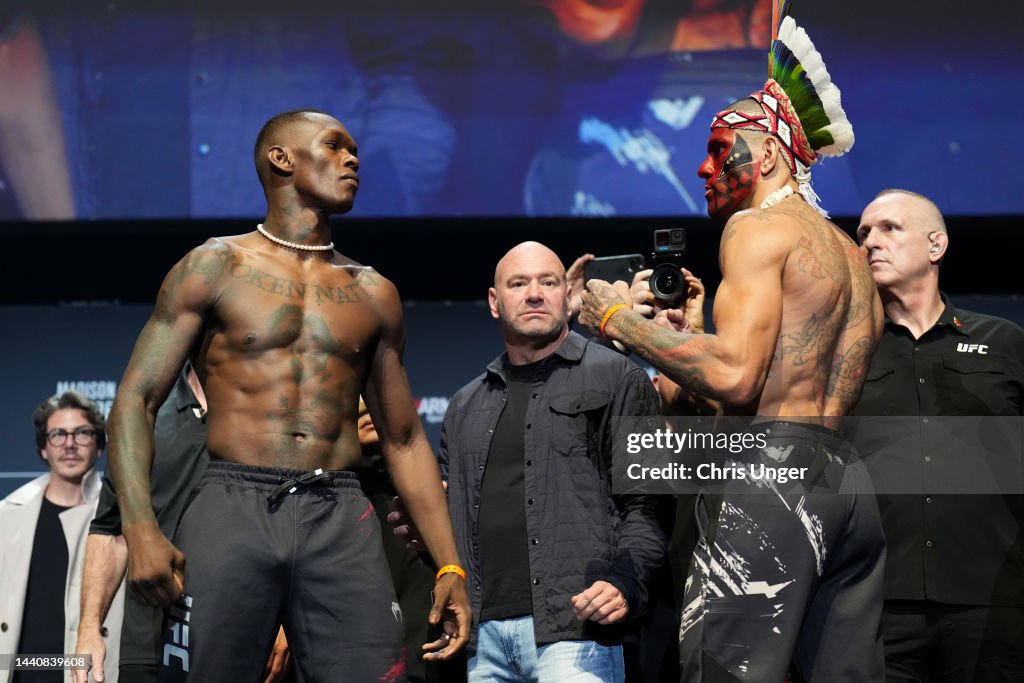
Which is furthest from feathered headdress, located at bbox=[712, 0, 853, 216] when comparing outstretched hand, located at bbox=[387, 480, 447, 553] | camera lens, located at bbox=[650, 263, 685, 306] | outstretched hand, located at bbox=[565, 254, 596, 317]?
outstretched hand, located at bbox=[387, 480, 447, 553]

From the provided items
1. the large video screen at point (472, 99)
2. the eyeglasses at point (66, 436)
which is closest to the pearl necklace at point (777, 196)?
the large video screen at point (472, 99)

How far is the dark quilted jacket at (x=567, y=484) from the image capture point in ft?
10.4

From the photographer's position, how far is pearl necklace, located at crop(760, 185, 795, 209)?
3.07 m

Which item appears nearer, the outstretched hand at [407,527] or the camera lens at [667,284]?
the outstretched hand at [407,527]

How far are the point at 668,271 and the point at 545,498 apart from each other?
2.52 feet

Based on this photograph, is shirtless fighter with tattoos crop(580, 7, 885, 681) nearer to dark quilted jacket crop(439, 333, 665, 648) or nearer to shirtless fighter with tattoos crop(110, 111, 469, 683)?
dark quilted jacket crop(439, 333, 665, 648)

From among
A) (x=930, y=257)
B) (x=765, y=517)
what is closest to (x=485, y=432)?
(x=765, y=517)

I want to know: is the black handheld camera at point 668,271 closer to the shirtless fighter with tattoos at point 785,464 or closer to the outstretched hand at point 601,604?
the shirtless fighter with tattoos at point 785,464

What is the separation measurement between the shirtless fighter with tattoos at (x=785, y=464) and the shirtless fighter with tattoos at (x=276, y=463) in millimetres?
649

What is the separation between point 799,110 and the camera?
11.0 ft

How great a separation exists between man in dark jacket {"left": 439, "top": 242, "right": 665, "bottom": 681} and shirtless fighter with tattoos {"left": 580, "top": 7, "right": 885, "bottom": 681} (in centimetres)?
40

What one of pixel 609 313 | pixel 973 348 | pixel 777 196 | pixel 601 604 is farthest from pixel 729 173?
pixel 601 604

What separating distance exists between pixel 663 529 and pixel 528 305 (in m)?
0.82

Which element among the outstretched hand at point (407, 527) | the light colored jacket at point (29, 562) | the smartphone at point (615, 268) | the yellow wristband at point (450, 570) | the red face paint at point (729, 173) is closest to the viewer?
the yellow wristband at point (450, 570)
